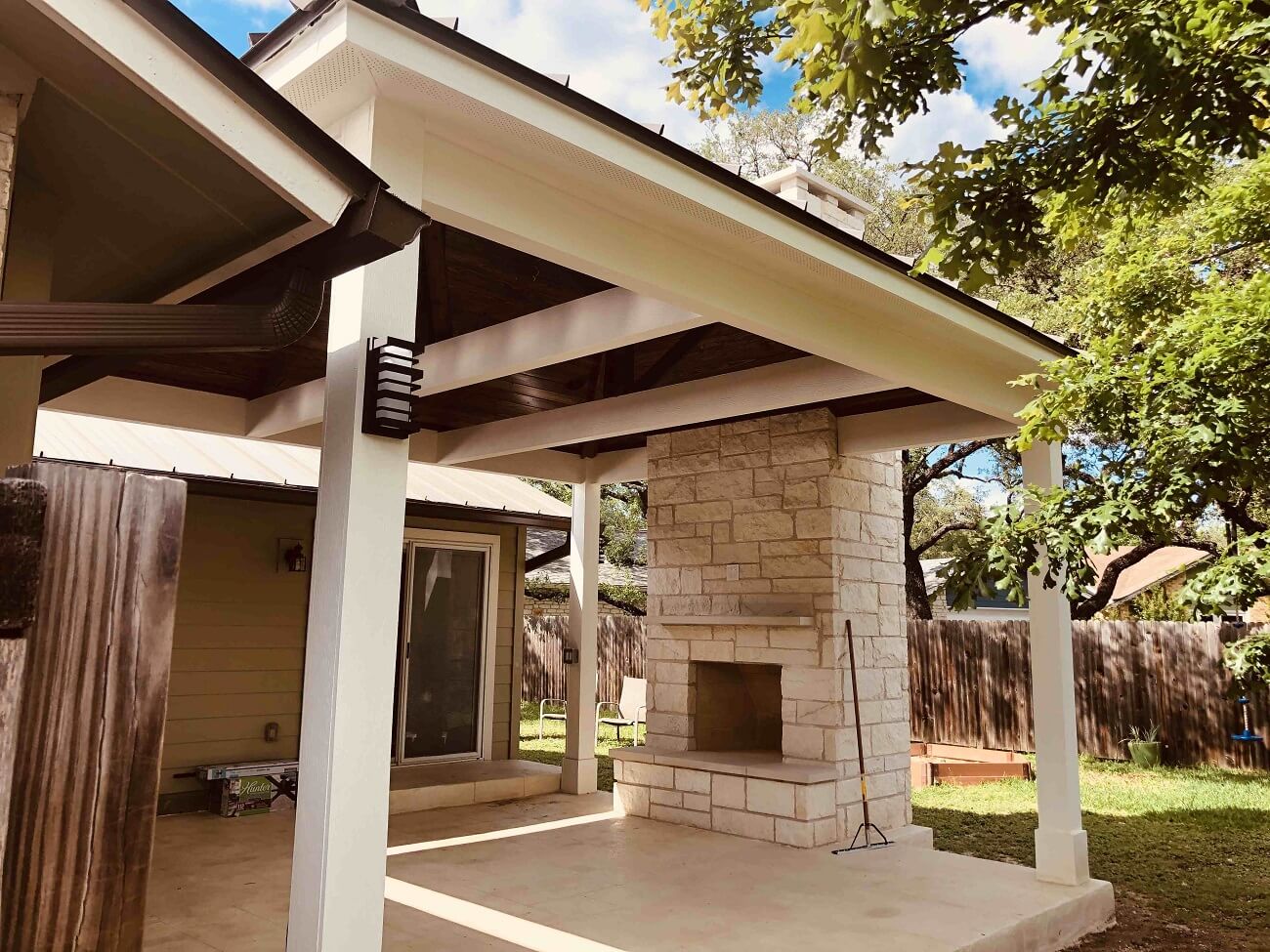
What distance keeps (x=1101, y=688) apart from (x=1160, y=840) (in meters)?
4.24

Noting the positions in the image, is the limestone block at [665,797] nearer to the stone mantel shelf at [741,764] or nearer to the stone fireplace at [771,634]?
the stone fireplace at [771,634]

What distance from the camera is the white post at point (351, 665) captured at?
222cm

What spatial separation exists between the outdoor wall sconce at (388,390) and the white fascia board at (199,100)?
511 mm

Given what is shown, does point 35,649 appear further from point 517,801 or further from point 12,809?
point 517,801

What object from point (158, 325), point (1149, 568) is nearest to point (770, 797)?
point (158, 325)

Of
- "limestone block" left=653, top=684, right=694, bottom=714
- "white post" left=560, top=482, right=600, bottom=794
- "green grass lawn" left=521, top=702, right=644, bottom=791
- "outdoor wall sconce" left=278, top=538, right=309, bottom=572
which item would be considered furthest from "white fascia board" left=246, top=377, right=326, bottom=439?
"green grass lawn" left=521, top=702, right=644, bottom=791

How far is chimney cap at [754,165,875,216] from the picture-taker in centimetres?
554

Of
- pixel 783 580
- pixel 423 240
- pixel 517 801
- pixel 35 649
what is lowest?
pixel 517 801

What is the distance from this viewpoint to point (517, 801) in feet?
25.2

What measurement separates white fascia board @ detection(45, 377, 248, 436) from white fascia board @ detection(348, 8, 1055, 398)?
4.23 meters

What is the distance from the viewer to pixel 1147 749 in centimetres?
1024

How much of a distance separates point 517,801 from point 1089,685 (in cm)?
716

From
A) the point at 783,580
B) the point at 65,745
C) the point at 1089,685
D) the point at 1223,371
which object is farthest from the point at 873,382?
the point at 1089,685

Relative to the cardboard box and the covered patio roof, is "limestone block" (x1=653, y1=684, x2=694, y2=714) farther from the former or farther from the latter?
the cardboard box
